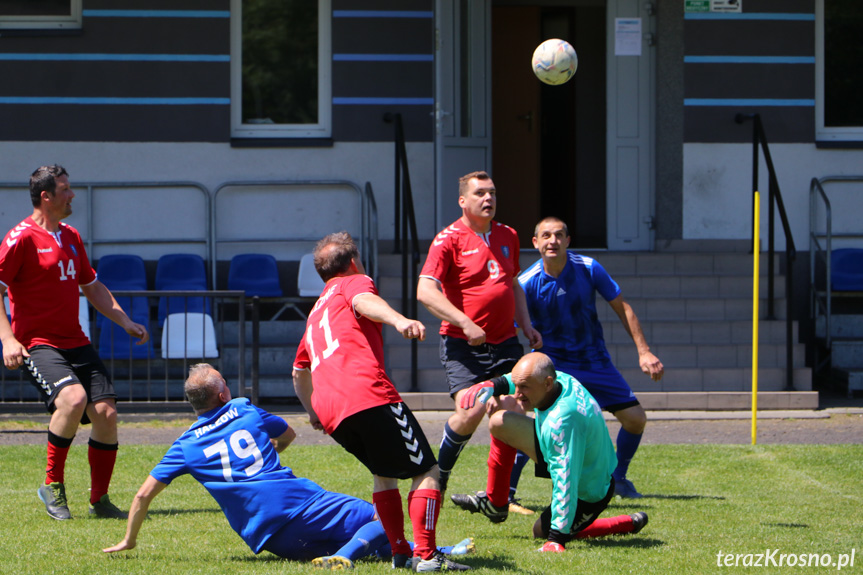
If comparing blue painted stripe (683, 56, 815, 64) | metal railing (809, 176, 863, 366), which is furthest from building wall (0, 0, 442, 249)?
metal railing (809, 176, 863, 366)

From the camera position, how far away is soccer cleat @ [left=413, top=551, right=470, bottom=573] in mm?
4418

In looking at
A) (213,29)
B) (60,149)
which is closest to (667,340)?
(213,29)

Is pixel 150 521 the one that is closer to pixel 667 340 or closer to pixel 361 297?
pixel 361 297

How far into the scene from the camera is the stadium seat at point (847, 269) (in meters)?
11.0

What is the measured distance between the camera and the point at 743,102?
1144cm

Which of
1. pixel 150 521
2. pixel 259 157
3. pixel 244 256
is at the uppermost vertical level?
pixel 259 157

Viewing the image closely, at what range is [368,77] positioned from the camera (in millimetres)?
11422

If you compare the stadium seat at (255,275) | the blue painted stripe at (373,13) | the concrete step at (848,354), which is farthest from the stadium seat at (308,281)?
the concrete step at (848,354)

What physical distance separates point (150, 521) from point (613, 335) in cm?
563

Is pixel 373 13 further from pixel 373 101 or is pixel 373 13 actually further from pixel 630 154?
pixel 630 154

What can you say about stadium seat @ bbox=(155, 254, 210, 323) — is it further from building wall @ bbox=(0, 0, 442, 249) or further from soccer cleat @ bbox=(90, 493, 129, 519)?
soccer cleat @ bbox=(90, 493, 129, 519)

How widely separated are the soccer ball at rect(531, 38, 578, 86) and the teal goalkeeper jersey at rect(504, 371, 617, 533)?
3.18 metres

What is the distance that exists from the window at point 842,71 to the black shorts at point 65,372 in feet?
28.8

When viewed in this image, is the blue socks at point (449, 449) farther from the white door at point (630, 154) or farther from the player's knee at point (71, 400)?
the white door at point (630, 154)
